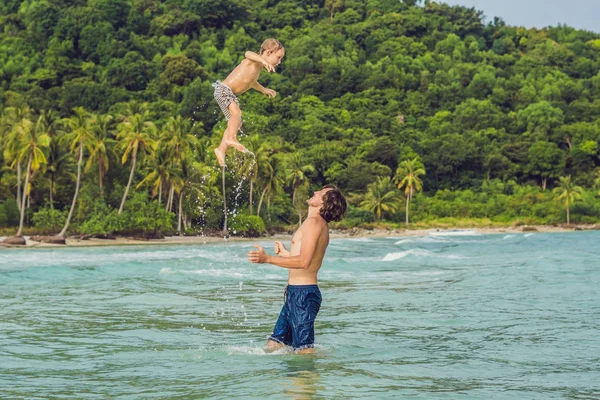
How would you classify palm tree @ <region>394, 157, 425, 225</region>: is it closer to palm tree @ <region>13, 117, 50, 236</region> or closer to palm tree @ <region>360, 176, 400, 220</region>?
palm tree @ <region>360, 176, 400, 220</region>

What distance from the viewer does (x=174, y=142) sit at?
68125 millimetres

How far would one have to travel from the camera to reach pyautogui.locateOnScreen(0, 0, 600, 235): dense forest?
69.4 metres

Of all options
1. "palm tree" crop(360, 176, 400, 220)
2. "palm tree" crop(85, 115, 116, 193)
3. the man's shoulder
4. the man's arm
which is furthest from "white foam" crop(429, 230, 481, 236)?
the man's arm

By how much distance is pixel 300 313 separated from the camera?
386 inches

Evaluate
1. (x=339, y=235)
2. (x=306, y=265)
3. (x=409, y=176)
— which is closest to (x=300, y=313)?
(x=306, y=265)

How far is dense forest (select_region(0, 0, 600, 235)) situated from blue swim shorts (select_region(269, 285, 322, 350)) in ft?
135

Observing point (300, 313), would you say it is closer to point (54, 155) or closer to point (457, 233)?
point (54, 155)

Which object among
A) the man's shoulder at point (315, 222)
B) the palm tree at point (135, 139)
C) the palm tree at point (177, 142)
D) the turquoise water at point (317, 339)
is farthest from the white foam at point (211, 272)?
the palm tree at point (177, 142)

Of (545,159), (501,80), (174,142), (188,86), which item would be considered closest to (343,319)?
(174,142)

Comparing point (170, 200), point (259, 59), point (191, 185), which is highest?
point (191, 185)

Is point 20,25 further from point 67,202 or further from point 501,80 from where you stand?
point 67,202

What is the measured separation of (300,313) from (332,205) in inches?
50.5

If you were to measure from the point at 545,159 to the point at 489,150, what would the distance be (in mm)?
7234

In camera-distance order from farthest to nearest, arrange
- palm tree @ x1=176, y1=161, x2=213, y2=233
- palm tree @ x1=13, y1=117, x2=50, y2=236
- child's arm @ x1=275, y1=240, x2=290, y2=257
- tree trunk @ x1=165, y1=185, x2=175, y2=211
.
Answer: tree trunk @ x1=165, y1=185, x2=175, y2=211 → palm tree @ x1=176, y1=161, x2=213, y2=233 → palm tree @ x1=13, y1=117, x2=50, y2=236 → child's arm @ x1=275, y1=240, x2=290, y2=257
